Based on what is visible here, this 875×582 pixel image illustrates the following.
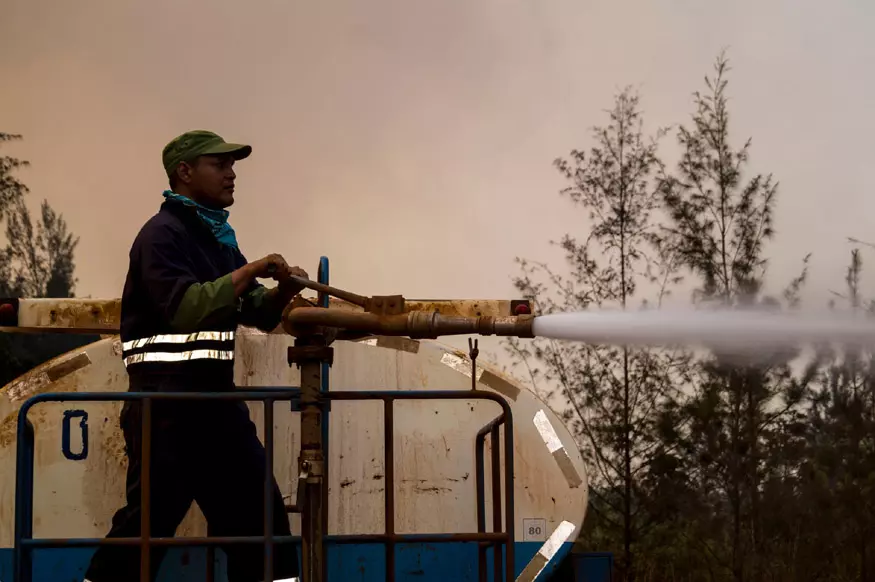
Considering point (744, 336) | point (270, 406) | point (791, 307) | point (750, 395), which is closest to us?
point (270, 406)

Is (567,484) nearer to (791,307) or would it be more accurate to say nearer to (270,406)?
(270,406)

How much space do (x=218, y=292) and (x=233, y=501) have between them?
907 millimetres

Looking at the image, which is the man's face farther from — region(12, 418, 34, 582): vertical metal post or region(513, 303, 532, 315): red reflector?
region(513, 303, 532, 315): red reflector

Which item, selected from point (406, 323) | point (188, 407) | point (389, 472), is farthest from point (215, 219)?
point (389, 472)

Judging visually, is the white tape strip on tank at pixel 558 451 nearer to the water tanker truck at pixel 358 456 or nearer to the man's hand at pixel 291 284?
the water tanker truck at pixel 358 456

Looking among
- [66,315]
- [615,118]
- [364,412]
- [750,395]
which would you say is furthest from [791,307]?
[66,315]

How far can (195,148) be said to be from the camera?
15.9ft

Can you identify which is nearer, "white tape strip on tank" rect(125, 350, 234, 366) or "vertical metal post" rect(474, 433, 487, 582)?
"white tape strip on tank" rect(125, 350, 234, 366)

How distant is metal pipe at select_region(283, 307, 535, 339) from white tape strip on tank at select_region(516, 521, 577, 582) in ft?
7.07

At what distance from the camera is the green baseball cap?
4.84 metres

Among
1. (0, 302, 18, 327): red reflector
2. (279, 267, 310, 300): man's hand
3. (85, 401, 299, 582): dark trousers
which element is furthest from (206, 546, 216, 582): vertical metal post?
(0, 302, 18, 327): red reflector

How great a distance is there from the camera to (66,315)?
599 cm

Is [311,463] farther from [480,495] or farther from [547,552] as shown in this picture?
[547,552]

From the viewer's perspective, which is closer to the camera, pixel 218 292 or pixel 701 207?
pixel 218 292
